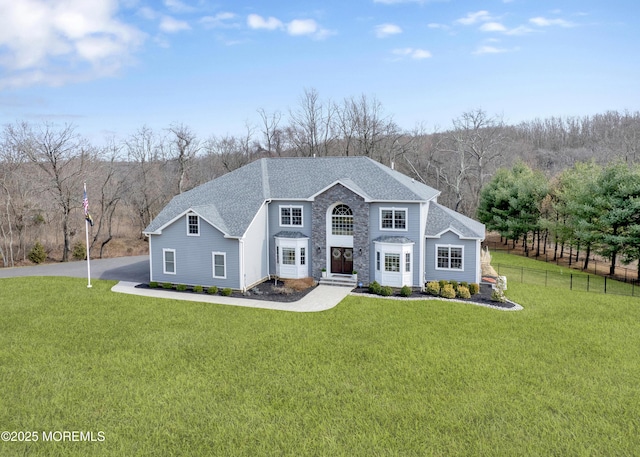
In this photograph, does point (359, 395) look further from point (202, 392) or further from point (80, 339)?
point (80, 339)

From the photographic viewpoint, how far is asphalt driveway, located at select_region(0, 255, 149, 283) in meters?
27.6

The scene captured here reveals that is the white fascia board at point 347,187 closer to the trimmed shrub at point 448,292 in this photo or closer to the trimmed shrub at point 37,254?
the trimmed shrub at point 448,292

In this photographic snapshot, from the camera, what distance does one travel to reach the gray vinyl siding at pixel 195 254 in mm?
23484

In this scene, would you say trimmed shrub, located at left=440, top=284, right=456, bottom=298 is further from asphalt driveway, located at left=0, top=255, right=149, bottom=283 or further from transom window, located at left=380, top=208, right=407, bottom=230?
asphalt driveway, located at left=0, top=255, right=149, bottom=283

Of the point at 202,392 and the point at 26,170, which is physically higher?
the point at 26,170

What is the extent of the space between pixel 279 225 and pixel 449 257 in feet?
33.9

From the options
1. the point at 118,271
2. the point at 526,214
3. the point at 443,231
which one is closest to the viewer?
the point at 443,231

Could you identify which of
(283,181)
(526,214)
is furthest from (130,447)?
→ (526,214)

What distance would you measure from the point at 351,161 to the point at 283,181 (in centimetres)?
460

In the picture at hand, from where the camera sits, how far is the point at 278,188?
2645cm

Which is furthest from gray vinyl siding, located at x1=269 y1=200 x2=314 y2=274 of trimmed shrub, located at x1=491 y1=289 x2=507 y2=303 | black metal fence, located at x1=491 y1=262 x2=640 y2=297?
black metal fence, located at x1=491 y1=262 x2=640 y2=297

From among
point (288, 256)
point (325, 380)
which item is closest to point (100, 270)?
point (288, 256)

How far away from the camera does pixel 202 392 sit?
11.9m

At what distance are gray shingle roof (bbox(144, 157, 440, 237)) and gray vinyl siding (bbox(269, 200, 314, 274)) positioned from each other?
1.50ft
